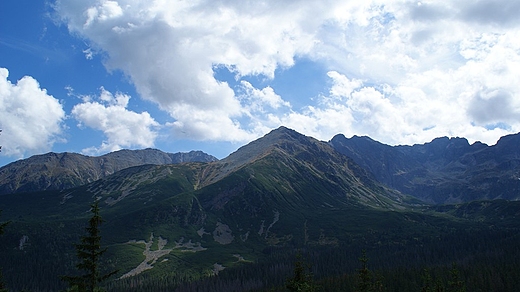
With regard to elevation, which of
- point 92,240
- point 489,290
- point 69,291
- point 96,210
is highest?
point 96,210

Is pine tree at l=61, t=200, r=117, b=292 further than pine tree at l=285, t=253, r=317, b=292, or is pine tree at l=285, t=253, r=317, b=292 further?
pine tree at l=285, t=253, r=317, b=292

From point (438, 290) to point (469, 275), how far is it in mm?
181930

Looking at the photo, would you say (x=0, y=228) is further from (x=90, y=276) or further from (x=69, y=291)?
(x=69, y=291)

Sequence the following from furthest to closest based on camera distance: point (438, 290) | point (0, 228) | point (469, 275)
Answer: point (469, 275), point (438, 290), point (0, 228)

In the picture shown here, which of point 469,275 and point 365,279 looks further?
point 469,275

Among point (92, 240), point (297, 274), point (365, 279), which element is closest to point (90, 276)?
point (92, 240)

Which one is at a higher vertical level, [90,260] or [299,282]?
[90,260]

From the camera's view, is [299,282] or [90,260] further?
[299,282]

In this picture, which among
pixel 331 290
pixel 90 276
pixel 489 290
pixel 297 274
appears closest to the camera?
pixel 90 276

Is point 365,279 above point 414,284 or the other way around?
above

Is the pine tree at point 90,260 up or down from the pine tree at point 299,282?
up

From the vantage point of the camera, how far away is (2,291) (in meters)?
35.8

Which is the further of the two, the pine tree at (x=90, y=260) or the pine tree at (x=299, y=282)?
the pine tree at (x=299, y=282)

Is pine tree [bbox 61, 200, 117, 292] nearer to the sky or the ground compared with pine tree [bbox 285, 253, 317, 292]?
nearer to the sky
